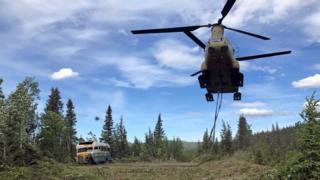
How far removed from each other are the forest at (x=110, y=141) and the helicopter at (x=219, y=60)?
9.37 feet

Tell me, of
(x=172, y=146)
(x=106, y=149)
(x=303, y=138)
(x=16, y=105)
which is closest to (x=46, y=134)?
(x=16, y=105)

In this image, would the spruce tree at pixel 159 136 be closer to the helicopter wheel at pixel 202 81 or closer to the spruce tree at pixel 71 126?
the spruce tree at pixel 71 126

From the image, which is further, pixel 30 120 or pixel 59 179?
pixel 30 120

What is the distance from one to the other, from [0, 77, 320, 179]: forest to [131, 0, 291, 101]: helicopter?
9.37 ft

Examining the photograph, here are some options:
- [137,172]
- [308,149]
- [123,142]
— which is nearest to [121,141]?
[123,142]

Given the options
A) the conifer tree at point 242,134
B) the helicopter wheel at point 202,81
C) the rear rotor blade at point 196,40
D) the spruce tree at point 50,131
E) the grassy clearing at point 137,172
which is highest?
the conifer tree at point 242,134

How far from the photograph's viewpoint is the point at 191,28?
67.8ft

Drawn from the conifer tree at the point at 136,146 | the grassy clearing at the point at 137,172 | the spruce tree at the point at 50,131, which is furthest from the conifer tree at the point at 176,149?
the grassy clearing at the point at 137,172

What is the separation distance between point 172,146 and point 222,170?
Answer: 467 ft

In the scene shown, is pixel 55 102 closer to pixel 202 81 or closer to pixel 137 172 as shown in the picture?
pixel 137 172

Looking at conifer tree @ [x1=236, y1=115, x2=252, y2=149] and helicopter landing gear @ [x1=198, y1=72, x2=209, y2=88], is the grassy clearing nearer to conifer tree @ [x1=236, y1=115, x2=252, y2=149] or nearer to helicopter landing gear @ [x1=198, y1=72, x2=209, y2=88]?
helicopter landing gear @ [x1=198, y1=72, x2=209, y2=88]

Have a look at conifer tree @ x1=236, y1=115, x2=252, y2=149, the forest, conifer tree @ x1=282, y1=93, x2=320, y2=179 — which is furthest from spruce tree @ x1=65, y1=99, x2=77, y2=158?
conifer tree @ x1=282, y1=93, x2=320, y2=179

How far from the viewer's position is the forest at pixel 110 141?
29.7m

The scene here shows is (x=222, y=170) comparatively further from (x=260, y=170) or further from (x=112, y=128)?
(x=112, y=128)
